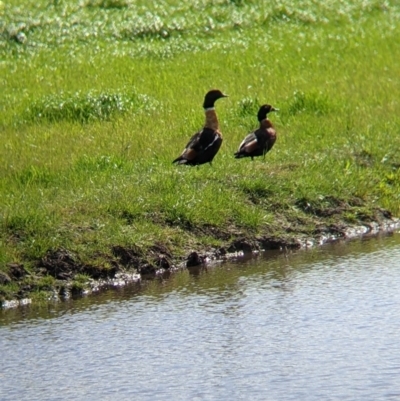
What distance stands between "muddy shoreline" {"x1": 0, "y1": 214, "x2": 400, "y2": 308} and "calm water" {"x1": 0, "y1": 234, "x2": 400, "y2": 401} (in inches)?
8.1

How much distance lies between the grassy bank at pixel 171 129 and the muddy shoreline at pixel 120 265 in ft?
0.07

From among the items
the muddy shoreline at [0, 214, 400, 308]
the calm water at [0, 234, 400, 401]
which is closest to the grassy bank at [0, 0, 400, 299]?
the muddy shoreline at [0, 214, 400, 308]

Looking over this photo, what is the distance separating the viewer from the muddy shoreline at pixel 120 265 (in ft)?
31.2

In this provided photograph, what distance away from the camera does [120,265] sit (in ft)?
32.8

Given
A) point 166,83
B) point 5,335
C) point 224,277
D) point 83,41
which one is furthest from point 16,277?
point 83,41

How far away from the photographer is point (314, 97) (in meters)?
15.0

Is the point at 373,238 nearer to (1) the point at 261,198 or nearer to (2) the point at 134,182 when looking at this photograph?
(1) the point at 261,198

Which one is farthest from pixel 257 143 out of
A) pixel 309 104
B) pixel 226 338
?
pixel 226 338

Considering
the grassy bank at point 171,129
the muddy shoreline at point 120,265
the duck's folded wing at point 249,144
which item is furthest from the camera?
the duck's folded wing at point 249,144

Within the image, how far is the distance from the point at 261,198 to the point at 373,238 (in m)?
1.08

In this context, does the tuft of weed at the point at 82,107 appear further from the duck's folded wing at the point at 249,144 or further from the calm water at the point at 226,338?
the calm water at the point at 226,338

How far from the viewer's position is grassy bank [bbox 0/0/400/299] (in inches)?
→ 406

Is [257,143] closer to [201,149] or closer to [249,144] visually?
[249,144]

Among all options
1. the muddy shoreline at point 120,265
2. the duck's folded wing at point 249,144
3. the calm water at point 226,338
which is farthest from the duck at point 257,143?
the calm water at point 226,338
